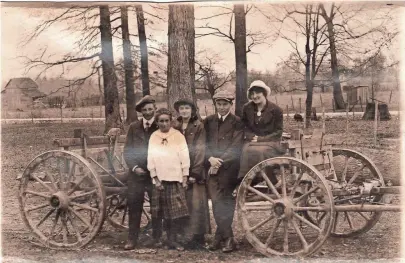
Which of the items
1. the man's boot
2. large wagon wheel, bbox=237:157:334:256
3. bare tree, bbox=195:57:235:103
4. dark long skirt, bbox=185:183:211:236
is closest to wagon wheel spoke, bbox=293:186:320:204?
large wagon wheel, bbox=237:157:334:256

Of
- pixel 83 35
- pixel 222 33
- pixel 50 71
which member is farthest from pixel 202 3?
pixel 50 71

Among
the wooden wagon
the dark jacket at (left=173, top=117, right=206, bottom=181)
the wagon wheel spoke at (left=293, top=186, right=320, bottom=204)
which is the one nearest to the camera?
the wagon wheel spoke at (left=293, top=186, right=320, bottom=204)

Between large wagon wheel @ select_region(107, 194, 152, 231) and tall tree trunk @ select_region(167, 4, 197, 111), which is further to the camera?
large wagon wheel @ select_region(107, 194, 152, 231)

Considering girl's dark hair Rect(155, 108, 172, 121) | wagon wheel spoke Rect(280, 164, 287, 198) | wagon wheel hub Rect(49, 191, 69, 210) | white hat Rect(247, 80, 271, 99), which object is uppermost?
white hat Rect(247, 80, 271, 99)

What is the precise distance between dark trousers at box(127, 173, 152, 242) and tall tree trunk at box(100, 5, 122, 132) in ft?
1.57

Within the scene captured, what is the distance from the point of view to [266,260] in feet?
15.8

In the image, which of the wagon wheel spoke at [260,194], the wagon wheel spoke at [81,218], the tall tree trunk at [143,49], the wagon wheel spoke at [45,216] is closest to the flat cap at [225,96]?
the tall tree trunk at [143,49]

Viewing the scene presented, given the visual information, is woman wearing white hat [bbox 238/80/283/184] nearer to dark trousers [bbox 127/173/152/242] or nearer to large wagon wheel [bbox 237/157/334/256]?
large wagon wheel [bbox 237/157/334/256]

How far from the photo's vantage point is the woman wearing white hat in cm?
485

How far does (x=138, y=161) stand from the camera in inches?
197

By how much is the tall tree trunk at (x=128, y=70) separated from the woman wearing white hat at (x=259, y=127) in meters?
0.93

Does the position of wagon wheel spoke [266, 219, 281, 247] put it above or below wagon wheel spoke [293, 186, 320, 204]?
below

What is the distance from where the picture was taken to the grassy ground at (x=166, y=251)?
16.2 feet

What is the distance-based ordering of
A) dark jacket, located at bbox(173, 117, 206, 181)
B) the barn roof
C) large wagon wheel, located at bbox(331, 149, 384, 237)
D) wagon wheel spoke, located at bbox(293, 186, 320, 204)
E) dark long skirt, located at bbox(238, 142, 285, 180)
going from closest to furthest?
wagon wheel spoke, located at bbox(293, 186, 320, 204), dark long skirt, located at bbox(238, 142, 285, 180), dark jacket, located at bbox(173, 117, 206, 181), large wagon wheel, located at bbox(331, 149, 384, 237), the barn roof
